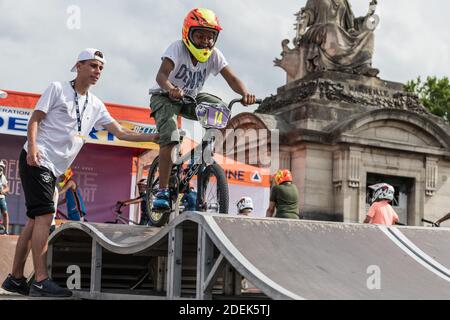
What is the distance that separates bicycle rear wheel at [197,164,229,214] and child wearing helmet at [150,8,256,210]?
14.6 inches

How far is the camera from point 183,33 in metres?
7.42

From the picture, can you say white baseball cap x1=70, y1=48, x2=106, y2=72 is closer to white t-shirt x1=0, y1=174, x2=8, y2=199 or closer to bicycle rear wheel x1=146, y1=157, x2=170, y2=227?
bicycle rear wheel x1=146, y1=157, x2=170, y2=227

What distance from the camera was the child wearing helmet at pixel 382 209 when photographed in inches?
409

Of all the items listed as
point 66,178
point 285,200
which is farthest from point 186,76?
point 66,178

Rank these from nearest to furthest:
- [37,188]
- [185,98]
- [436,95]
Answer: [37,188]
[185,98]
[436,95]

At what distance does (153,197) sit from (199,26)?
6.55ft

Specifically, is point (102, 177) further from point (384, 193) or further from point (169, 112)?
point (169, 112)

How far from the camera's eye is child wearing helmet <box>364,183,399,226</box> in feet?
34.1

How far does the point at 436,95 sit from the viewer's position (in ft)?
164

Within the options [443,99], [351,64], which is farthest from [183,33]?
[443,99]

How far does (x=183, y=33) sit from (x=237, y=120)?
19.9 meters

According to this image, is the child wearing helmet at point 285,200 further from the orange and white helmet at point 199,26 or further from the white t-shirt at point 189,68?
the orange and white helmet at point 199,26

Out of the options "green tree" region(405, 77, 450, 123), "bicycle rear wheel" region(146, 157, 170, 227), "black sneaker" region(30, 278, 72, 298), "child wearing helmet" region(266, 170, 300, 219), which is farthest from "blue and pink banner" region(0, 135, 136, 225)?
"green tree" region(405, 77, 450, 123)
